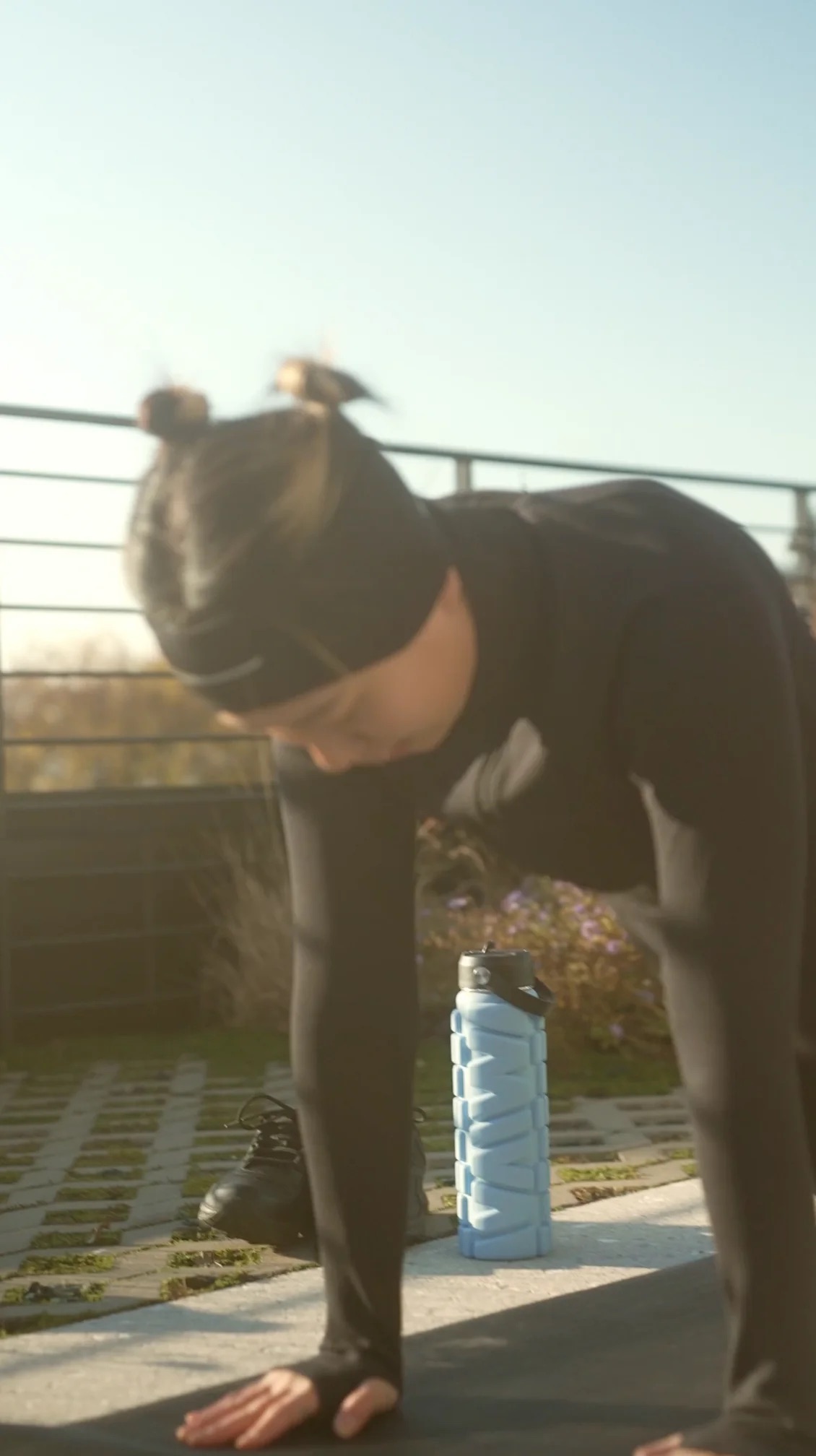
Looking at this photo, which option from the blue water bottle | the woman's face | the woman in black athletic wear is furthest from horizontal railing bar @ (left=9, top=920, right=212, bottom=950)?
the woman's face

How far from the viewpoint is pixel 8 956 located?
6211 mm

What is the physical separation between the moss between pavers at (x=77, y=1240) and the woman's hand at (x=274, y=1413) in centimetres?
116

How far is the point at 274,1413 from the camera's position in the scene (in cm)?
219

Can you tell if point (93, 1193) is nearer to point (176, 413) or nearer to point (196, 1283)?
point (196, 1283)

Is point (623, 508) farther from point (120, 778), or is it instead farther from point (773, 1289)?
point (120, 778)

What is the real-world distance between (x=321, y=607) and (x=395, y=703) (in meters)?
0.14

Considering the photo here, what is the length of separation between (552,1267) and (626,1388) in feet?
2.45

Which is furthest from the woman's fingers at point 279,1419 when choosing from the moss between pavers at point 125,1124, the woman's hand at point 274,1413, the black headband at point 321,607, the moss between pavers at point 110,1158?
the moss between pavers at point 125,1124

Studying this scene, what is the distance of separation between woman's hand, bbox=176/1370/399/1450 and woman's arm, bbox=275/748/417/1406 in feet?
0.08

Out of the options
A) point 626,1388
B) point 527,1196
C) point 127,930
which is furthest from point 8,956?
point 626,1388

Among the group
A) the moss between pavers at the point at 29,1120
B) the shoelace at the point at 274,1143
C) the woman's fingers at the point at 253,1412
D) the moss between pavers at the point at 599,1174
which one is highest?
the shoelace at the point at 274,1143

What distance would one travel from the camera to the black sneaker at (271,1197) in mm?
3201

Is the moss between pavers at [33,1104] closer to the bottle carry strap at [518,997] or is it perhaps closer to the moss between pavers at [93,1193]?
the moss between pavers at [93,1193]

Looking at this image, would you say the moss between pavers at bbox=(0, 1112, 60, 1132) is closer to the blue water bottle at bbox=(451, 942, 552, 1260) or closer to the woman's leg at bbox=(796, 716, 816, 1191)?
the blue water bottle at bbox=(451, 942, 552, 1260)
